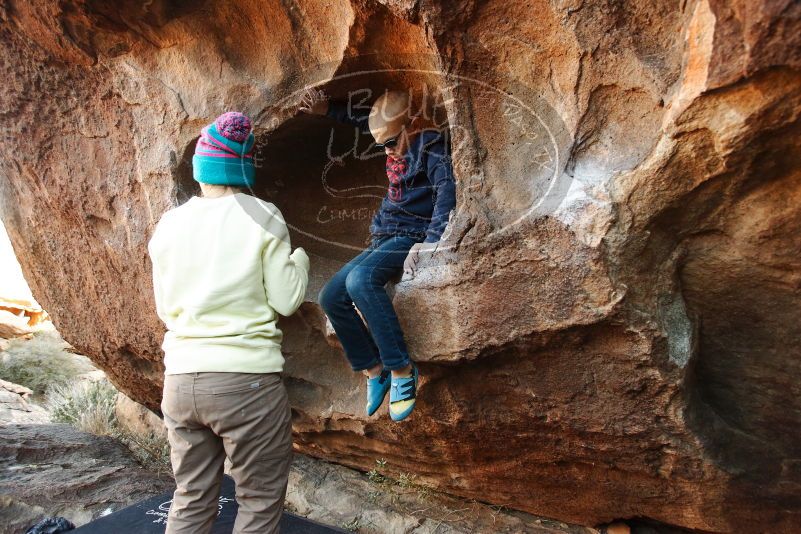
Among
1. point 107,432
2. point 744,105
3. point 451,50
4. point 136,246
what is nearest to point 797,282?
point 744,105

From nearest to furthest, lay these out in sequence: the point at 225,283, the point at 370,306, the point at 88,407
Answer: the point at 225,283
the point at 370,306
the point at 88,407

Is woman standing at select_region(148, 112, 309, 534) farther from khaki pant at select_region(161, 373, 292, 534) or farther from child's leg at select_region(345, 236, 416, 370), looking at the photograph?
child's leg at select_region(345, 236, 416, 370)

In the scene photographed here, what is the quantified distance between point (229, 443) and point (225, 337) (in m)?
0.32

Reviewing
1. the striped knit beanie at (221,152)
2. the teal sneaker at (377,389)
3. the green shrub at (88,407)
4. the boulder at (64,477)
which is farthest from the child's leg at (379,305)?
the green shrub at (88,407)

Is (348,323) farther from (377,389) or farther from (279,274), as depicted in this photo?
(279,274)

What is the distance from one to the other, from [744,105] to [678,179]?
0.88 feet

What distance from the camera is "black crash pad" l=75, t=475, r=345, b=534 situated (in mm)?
2863

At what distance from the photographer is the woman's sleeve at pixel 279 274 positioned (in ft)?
6.74

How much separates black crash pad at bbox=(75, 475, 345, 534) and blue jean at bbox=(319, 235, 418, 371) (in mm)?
955

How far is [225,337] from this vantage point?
200 centimetres

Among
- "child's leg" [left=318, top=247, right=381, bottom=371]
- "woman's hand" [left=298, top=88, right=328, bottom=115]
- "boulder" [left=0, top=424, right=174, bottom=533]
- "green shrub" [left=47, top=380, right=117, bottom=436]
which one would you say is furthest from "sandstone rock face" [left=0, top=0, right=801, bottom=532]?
"green shrub" [left=47, top=380, right=117, bottom=436]

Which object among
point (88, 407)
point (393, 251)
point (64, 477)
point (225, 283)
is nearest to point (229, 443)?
point (225, 283)

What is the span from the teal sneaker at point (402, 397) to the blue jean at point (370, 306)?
0.20 feet

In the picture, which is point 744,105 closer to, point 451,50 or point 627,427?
point 451,50
